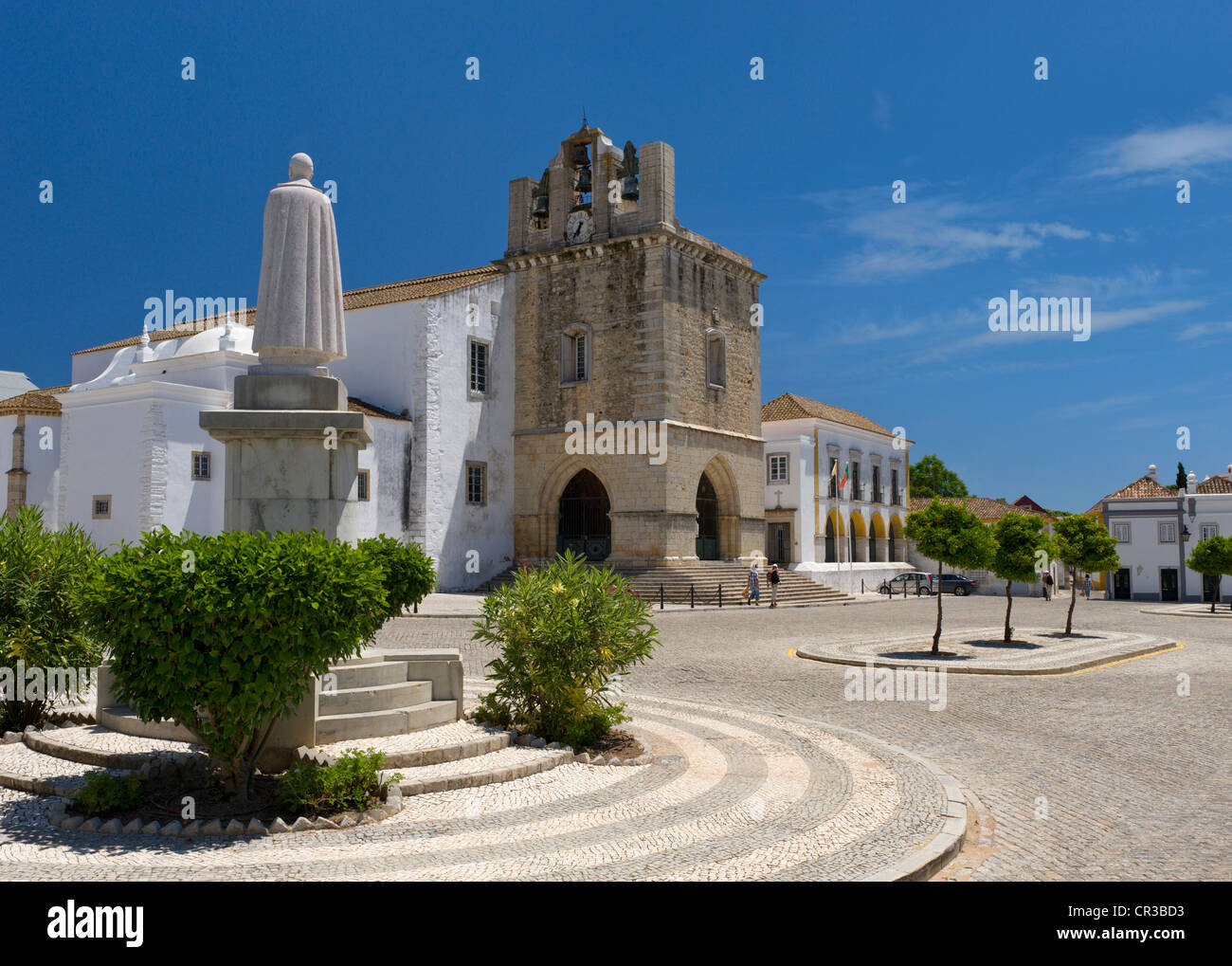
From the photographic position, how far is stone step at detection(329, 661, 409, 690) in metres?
7.52

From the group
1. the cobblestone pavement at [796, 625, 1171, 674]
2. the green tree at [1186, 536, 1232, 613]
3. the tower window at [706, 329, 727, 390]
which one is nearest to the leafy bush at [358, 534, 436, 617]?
the cobblestone pavement at [796, 625, 1171, 674]

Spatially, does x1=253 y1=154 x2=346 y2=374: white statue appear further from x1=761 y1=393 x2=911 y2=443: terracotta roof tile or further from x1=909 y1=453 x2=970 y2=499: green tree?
x1=909 y1=453 x2=970 y2=499: green tree

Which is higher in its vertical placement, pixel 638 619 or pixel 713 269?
pixel 713 269

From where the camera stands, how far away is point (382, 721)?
748 cm

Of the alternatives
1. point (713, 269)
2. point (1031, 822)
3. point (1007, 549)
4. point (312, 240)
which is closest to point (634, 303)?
point (713, 269)

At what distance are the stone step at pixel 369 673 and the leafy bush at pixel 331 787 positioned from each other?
147 centimetres

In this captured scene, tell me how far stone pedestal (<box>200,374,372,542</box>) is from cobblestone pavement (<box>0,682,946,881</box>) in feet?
7.49

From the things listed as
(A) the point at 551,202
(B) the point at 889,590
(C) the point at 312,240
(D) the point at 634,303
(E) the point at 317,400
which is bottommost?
(B) the point at 889,590

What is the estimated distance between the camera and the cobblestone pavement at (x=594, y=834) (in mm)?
4949

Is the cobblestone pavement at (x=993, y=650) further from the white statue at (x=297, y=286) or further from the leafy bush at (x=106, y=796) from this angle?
the leafy bush at (x=106, y=796)

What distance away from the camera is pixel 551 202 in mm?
32281

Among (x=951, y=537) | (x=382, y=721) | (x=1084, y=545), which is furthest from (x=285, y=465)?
(x=1084, y=545)

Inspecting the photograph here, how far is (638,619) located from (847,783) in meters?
2.22

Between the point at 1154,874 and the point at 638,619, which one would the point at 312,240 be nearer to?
the point at 638,619
